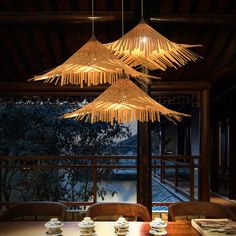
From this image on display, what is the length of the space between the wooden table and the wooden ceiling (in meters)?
2.28

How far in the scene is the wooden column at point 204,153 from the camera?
555cm

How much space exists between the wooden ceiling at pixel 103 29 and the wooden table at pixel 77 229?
7.49 ft

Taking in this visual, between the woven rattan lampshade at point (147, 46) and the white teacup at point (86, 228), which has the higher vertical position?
the woven rattan lampshade at point (147, 46)

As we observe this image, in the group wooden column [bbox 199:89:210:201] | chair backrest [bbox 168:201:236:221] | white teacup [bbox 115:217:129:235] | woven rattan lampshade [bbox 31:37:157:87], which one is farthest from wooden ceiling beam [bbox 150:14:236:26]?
white teacup [bbox 115:217:129:235]

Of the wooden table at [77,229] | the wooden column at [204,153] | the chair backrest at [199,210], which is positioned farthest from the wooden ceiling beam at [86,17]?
the wooden table at [77,229]

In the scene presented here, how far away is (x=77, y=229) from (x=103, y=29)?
9.33 ft

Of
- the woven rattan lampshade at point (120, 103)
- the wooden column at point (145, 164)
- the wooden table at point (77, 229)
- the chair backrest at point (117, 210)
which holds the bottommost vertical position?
the wooden table at point (77, 229)

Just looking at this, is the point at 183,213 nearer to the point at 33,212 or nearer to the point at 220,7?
the point at 33,212

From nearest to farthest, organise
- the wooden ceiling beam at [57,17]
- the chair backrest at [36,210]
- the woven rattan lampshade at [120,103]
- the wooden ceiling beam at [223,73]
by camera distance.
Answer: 1. the woven rattan lampshade at [120,103]
2. the chair backrest at [36,210]
3. the wooden ceiling beam at [57,17]
4. the wooden ceiling beam at [223,73]

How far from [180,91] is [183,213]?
10.0ft

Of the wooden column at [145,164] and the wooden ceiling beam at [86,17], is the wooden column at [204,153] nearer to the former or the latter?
the wooden ceiling beam at [86,17]

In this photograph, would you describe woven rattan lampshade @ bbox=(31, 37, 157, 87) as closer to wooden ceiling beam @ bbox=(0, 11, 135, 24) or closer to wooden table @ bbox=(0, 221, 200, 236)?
wooden table @ bbox=(0, 221, 200, 236)

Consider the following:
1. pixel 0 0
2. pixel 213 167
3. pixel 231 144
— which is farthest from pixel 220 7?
pixel 213 167

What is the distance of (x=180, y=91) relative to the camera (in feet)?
18.0
